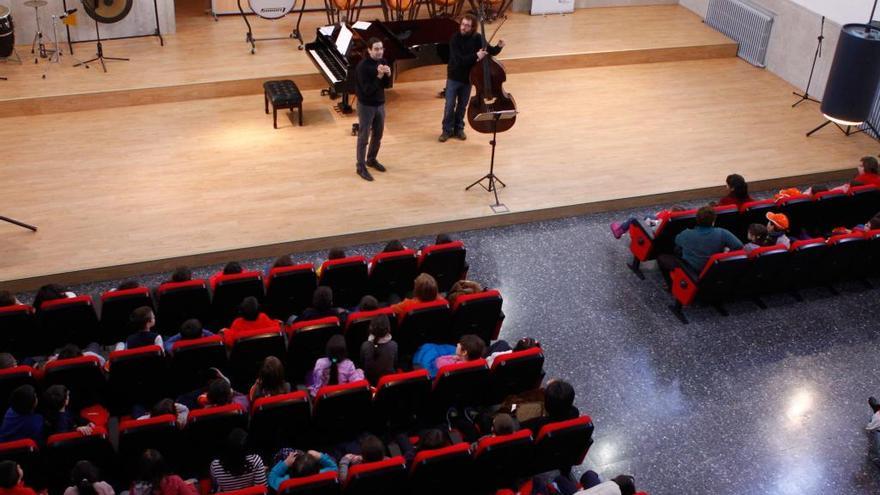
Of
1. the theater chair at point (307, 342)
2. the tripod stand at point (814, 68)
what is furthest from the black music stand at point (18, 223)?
the tripod stand at point (814, 68)

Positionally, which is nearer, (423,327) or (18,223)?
(423,327)

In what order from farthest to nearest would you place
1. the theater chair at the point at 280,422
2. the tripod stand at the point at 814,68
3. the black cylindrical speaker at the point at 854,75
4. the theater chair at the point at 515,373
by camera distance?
the tripod stand at the point at 814,68
the black cylindrical speaker at the point at 854,75
the theater chair at the point at 515,373
the theater chair at the point at 280,422

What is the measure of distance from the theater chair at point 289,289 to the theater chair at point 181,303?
445 mm

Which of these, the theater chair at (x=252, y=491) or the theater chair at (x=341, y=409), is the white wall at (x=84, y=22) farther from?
the theater chair at (x=252, y=491)

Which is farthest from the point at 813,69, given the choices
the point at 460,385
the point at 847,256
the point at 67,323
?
the point at 67,323

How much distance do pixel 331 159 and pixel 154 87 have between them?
233 cm

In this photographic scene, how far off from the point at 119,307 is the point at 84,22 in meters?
5.65

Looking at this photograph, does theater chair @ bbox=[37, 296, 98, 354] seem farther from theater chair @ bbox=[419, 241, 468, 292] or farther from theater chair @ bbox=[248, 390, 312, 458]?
theater chair @ bbox=[419, 241, 468, 292]

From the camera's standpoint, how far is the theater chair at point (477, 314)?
602 centimetres

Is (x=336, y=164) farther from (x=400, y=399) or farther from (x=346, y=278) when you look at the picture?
(x=400, y=399)

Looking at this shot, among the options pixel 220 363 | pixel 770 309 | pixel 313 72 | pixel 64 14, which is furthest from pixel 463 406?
pixel 64 14

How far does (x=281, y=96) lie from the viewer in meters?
9.14

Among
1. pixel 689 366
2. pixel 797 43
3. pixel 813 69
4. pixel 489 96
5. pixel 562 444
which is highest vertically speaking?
pixel 489 96

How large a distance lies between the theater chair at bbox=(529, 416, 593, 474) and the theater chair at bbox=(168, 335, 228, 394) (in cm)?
204
